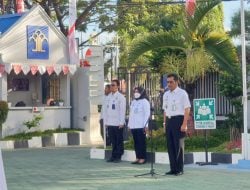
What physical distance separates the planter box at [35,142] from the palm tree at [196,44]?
524 cm

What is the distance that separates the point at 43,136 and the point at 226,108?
5.73m

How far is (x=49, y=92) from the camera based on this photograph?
67.9ft

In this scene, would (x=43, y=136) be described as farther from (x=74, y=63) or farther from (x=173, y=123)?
(x=173, y=123)

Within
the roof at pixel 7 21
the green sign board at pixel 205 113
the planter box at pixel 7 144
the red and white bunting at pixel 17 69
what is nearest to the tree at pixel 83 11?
the roof at pixel 7 21

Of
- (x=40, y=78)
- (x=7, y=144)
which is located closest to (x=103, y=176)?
(x=7, y=144)

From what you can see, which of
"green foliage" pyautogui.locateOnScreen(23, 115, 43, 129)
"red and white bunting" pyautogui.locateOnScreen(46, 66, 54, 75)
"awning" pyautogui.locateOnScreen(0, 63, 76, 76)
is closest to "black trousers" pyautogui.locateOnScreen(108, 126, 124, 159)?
"green foliage" pyautogui.locateOnScreen(23, 115, 43, 129)

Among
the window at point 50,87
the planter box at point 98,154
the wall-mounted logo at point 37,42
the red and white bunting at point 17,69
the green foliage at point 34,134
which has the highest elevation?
the wall-mounted logo at point 37,42

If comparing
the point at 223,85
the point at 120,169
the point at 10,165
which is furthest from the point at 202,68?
the point at 10,165

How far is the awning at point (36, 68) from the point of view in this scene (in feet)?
59.7

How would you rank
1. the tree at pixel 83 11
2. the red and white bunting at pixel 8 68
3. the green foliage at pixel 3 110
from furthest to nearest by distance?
the tree at pixel 83 11, the red and white bunting at pixel 8 68, the green foliage at pixel 3 110

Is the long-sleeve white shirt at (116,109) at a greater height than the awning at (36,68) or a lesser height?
lesser

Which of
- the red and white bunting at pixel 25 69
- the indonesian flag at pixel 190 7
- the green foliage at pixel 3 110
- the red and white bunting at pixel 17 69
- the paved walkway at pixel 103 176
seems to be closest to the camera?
the paved walkway at pixel 103 176

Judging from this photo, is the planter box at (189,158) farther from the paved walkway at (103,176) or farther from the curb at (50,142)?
the curb at (50,142)

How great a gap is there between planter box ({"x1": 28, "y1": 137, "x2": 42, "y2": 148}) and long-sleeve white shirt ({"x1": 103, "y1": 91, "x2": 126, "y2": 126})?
5.41 meters
